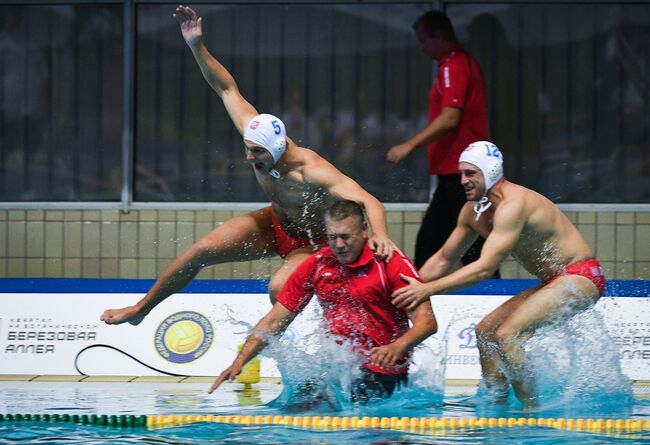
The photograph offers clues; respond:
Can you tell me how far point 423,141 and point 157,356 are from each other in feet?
6.97

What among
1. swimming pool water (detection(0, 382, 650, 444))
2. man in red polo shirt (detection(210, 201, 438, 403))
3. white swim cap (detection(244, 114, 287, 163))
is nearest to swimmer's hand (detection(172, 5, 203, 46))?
white swim cap (detection(244, 114, 287, 163))

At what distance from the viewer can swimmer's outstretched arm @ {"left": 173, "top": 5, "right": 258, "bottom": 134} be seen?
24.2 ft

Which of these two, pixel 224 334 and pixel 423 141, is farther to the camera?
pixel 423 141

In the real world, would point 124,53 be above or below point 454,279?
above

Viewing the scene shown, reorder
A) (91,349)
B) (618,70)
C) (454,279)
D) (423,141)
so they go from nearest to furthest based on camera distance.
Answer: (454,279)
(91,349)
(423,141)
(618,70)

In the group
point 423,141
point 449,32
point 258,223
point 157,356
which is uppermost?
→ point 449,32

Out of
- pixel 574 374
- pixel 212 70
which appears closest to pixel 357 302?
pixel 574 374

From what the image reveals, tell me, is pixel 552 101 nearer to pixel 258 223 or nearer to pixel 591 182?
pixel 591 182

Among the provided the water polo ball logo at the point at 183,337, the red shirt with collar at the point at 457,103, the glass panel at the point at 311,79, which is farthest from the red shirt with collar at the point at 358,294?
the glass panel at the point at 311,79

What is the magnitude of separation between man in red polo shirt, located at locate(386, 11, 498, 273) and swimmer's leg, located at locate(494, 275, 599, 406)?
1981mm

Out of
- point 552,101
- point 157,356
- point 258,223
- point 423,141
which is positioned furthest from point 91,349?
point 552,101

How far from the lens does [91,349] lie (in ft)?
27.0

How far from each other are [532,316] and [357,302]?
87 centimetres

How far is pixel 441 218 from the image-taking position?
910 centimetres
